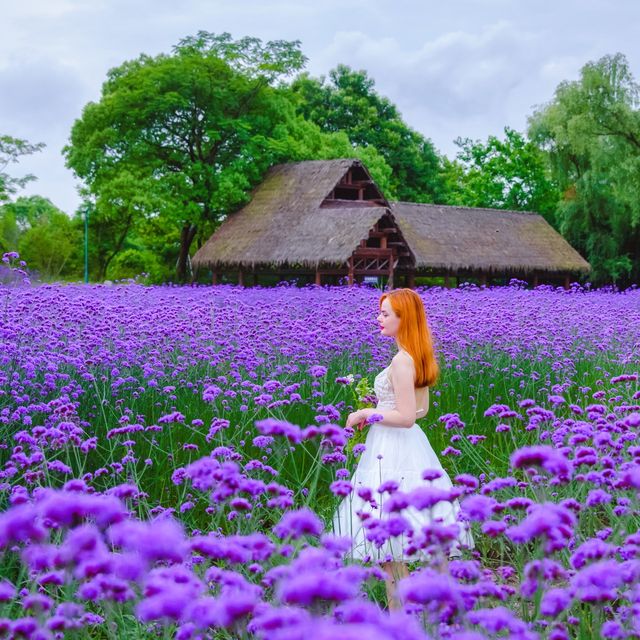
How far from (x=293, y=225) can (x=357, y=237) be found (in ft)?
12.0

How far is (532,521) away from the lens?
6.37 feet

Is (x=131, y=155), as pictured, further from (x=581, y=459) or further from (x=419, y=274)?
(x=581, y=459)

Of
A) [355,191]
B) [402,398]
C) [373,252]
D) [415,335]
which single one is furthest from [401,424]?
[355,191]

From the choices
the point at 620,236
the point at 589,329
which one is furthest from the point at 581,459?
the point at 620,236

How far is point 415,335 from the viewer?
4801mm

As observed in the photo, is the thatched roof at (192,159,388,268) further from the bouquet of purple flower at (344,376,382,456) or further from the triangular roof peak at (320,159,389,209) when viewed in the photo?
the bouquet of purple flower at (344,376,382,456)

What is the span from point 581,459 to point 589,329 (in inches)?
298

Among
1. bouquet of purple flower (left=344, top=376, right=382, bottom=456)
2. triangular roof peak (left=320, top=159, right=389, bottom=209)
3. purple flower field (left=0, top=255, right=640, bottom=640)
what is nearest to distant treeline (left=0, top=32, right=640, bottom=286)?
triangular roof peak (left=320, top=159, right=389, bottom=209)

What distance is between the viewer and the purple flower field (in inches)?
70.6

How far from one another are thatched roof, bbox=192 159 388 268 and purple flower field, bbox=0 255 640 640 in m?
15.3

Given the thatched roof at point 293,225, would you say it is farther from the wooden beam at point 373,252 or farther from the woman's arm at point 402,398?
the woman's arm at point 402,398

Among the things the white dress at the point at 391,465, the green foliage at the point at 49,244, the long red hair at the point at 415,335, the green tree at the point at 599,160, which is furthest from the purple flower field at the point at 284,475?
the green foliage at the point at 49,244

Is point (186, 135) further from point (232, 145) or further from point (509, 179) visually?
point (509, 179)

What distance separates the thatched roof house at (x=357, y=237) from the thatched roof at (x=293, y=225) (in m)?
0.04
